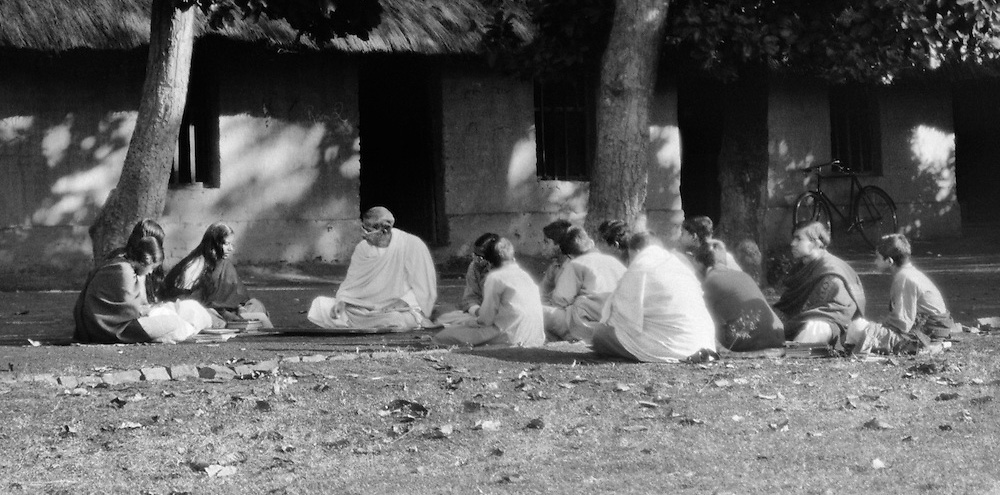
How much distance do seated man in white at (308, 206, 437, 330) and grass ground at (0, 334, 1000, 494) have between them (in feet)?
10.7

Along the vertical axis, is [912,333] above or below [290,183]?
below

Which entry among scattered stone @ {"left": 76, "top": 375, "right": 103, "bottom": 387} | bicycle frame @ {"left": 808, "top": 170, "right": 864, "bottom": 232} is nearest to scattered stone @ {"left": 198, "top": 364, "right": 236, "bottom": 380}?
scattered stone @ {"left": 76, "top": 375, "right": 103, "bottom": 387}

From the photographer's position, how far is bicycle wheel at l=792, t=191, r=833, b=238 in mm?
19594

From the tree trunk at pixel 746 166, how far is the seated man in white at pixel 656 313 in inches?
252

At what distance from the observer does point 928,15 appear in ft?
44.1

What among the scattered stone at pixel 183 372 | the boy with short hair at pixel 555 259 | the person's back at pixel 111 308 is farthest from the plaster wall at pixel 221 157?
the scattered stone at pixel 183 372

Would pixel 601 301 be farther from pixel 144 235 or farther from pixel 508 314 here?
pixel 144 235

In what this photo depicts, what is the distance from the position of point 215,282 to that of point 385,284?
1.40 metres

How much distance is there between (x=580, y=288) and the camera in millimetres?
10438

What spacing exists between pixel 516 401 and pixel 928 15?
787cm

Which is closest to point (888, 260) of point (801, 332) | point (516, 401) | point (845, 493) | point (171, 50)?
point (801, 332)

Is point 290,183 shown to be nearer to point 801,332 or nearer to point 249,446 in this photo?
point 801,332

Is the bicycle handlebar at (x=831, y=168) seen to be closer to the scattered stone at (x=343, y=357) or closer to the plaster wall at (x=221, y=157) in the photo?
the plaster wall at (x=221, y=157)

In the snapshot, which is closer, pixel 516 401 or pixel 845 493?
pixel 845 493
